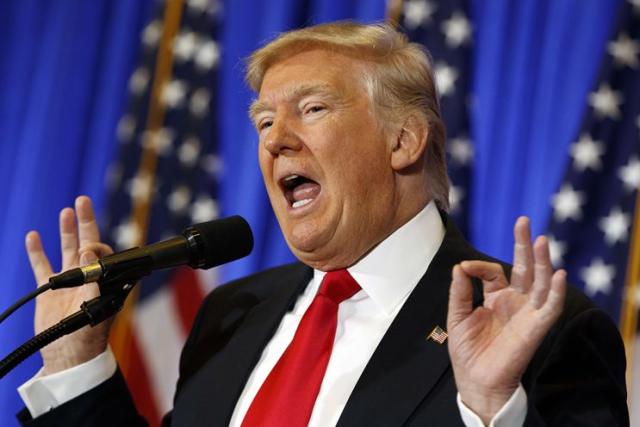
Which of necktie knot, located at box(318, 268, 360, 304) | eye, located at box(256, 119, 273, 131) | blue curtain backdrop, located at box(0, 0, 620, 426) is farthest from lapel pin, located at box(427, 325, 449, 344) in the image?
blue curtain backdrop, located at box(0, 0, 620, 426)

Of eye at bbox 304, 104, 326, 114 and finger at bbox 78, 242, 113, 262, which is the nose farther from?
finger at bbox 78, 242, 113, 262

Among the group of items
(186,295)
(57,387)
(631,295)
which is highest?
(57,387)

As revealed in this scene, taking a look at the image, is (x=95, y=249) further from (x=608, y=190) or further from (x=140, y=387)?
(x=608, y=190)

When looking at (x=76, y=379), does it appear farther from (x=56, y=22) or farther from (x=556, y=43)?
(x=56, y=22)

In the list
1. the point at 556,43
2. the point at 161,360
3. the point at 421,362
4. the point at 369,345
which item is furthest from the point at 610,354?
the point at 161,360

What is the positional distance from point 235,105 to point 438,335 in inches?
62.5

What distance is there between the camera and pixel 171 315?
118 inches

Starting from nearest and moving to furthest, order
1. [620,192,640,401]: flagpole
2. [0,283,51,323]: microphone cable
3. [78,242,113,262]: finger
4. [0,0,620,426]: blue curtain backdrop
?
[0,283,51,323]: microphone cable, [78,242,113,262]: finger, [620,192,640,401]: flagpole, [0,0,620,426]: blue curtain backdrop

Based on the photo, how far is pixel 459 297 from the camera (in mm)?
1391

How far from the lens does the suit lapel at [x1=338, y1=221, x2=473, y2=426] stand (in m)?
1.57

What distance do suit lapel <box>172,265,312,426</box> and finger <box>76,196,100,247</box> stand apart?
1.15 feet

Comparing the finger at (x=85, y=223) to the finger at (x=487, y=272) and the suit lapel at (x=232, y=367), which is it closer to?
the suit lapel at (x=232, y=367)

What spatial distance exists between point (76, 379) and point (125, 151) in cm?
138

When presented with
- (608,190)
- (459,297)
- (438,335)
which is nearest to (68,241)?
(438,335)
